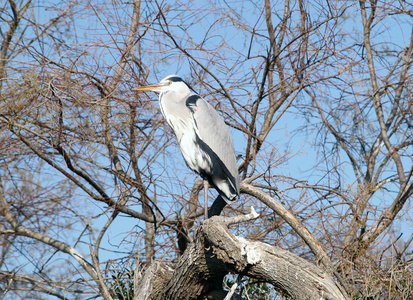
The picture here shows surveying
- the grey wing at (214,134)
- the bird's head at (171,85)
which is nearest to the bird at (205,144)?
the grey wing at (214,134)

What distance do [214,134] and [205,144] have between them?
0.36 ft

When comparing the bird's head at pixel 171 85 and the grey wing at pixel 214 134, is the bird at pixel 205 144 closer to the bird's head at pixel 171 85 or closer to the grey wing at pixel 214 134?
the grey wing at pixel 214 134

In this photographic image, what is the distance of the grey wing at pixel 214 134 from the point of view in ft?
11.9

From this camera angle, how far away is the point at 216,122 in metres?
3.74

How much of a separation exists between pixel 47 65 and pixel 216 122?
1.38 m

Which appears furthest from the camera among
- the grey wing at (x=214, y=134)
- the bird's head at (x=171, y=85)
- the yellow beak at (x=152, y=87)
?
the bird's head at (x=171, y=85)

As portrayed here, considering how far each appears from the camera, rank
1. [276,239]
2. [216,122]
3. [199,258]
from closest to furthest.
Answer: [199,258]
[216,122]
[276,239]

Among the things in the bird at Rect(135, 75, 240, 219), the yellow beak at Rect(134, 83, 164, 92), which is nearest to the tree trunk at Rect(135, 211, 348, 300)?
the bird at Rect(135, 75, 240, 219)


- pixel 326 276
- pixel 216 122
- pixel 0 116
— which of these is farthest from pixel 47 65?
pixel 326 276

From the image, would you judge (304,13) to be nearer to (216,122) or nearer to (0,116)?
(216,122)

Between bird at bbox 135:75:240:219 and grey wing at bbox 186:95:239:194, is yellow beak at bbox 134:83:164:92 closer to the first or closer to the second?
bird at bbox 135:75:240:219

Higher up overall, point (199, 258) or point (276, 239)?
point (276, 239)

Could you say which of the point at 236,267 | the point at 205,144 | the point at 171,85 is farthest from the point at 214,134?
the point at 236,267

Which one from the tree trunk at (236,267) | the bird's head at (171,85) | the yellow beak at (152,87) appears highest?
the bird's head at (171,85)
